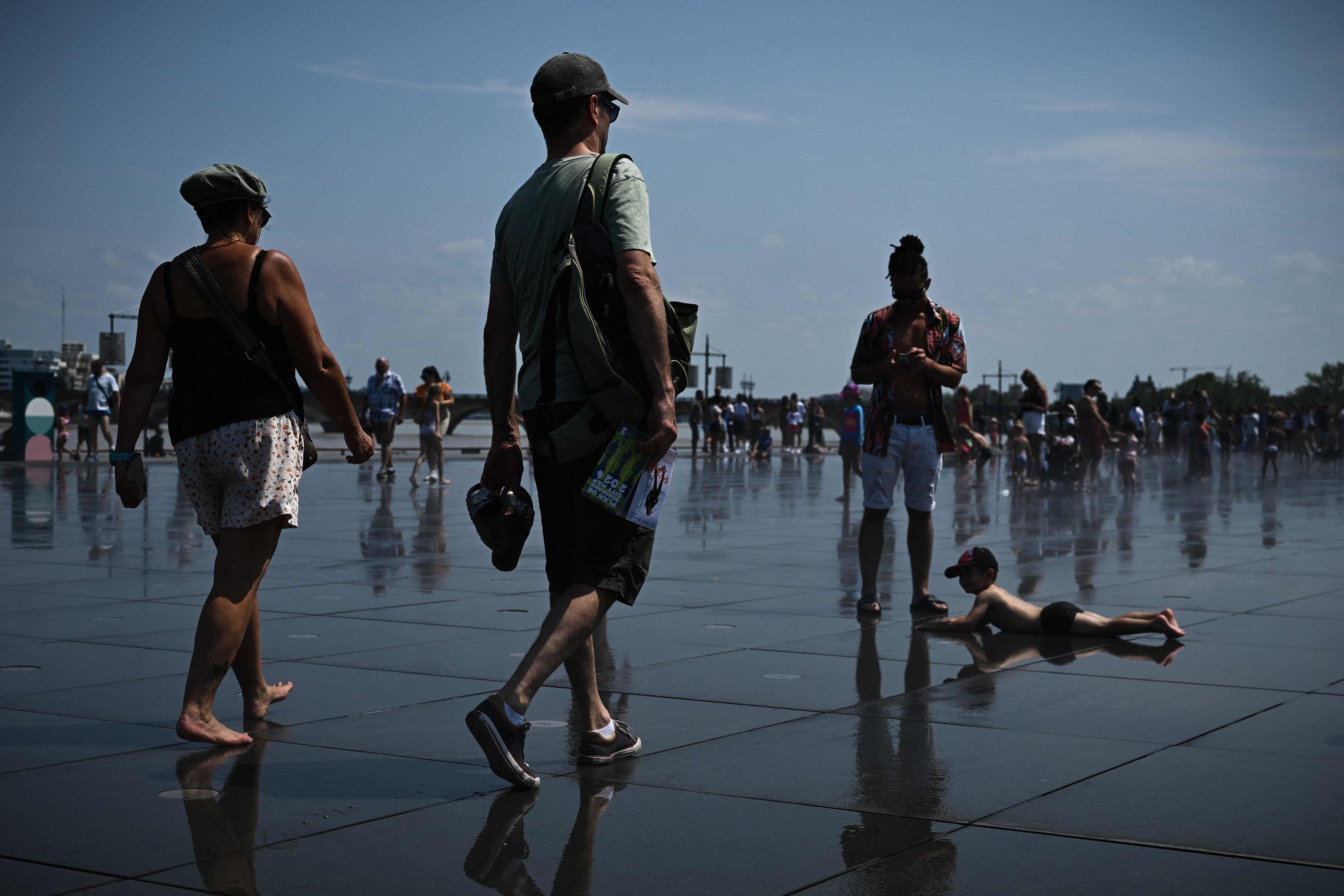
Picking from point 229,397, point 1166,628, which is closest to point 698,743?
point 229,397

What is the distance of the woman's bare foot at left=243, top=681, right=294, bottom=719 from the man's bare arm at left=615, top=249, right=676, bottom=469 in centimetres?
168

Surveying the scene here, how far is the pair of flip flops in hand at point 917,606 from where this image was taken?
727 centimetres

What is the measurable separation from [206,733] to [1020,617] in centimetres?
384

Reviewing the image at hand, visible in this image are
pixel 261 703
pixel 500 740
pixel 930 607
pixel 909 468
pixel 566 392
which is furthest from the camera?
pixel 909 468

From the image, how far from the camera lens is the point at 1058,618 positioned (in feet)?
21.5

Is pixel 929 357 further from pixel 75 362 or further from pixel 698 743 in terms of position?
pixel 75 362

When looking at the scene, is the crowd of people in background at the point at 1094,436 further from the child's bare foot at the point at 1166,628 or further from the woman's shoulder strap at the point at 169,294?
the woman's shoulder strap at the point at 169,294

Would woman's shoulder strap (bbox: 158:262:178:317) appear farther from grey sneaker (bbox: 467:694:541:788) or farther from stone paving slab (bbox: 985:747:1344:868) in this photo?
stone paving slab (bbox: 985:747:1344:868)

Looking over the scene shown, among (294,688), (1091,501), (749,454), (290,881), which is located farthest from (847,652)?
(749,454)

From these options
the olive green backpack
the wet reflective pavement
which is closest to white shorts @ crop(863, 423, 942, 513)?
the wet reflective pavement

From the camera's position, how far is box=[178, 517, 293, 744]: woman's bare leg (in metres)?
4.30

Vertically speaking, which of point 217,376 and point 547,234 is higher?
point 547,234

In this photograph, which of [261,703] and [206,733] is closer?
[206,733]

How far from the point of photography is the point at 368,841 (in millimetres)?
3346
